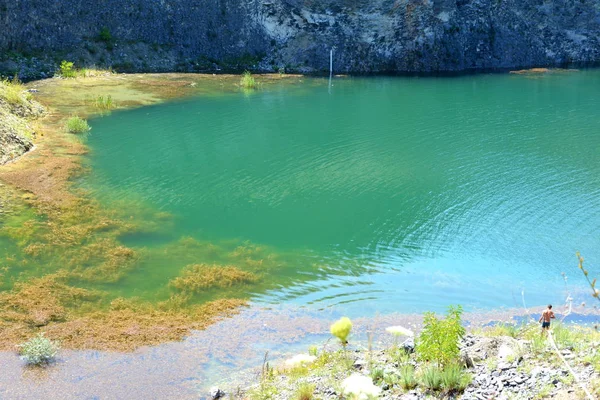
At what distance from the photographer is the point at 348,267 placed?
19.1 meters

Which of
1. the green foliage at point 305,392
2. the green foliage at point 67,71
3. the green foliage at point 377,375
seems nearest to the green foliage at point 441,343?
the green foliage at point 377,375

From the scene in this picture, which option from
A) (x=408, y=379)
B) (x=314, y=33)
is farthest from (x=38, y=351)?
(x=314, y=33)

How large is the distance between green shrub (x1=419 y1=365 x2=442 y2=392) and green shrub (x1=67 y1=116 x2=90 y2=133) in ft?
91.2

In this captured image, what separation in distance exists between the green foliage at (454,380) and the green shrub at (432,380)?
85mm

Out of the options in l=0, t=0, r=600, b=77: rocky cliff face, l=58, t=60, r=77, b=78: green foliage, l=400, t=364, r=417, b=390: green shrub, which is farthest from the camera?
l=0, t=0, r=600, b=77: rocky cliff face

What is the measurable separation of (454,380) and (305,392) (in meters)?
2.71

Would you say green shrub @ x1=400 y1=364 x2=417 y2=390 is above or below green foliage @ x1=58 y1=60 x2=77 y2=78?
below

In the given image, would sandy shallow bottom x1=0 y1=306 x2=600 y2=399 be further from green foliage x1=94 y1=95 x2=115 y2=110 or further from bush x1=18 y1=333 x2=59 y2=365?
green foliage x1=94 y1=95 x2=115 y2=110

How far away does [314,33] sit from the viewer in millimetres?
58375

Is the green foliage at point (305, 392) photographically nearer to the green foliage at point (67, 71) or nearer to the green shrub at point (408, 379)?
the green shrub at point (408, 379)

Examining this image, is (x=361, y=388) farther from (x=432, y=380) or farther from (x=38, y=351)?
(x=38, y=351)

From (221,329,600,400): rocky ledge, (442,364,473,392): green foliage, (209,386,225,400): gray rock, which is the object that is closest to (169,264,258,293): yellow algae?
(221,329,600,400): rocky ledge

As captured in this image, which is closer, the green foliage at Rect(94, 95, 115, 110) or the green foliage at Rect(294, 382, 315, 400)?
the green foliage at Rect(294, 382, 315, 400)

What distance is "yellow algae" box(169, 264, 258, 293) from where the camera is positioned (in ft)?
57.4
